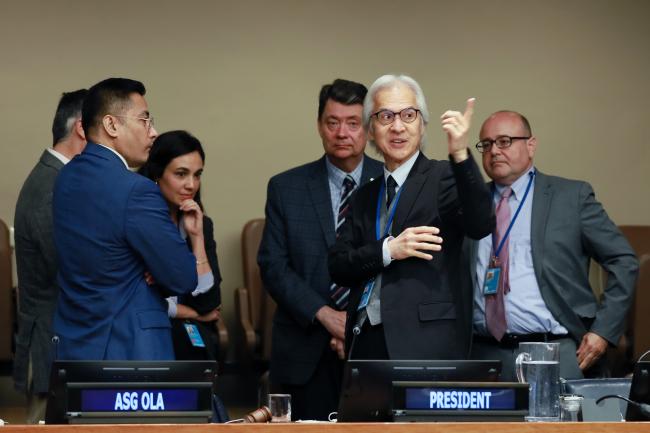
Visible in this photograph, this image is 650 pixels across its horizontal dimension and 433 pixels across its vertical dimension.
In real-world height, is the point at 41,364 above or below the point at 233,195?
below

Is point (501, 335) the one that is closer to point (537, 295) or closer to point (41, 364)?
point (537, 295)

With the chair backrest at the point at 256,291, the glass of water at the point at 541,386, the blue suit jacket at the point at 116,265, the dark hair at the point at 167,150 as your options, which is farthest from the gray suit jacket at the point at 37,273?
the glass of water at the point at 541,386

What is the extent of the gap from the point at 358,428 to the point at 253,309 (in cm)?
365

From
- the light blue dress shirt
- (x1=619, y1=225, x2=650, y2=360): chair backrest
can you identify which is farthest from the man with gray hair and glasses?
(x1=619, y1=225, x2=650, y2=360): chair backrest

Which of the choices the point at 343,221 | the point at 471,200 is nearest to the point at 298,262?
the point at 343,221

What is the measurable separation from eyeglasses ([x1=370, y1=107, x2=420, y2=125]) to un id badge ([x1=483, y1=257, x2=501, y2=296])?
3.22 feet

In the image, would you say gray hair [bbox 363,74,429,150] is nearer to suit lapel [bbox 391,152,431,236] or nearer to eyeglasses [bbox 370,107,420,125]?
eyeglasses [bbox 370,107,420,125]

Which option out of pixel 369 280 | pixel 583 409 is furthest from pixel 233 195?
pixel 583 409

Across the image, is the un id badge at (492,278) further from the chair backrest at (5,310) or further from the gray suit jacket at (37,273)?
the chair backrest at (5,310)

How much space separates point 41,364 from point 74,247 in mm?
809

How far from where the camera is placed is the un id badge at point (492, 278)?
4551 millimetres

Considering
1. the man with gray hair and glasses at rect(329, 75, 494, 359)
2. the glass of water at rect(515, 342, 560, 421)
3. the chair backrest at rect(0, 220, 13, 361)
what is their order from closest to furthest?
the glass of water at rect(515, 342, 560, 421) < the man with gray hair and glasses at rect(329, 75, 494, 359) < the chair backrest at rect(0, 220, 13, 361)

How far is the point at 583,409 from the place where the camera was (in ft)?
10.5

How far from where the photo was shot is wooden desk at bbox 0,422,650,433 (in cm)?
261
